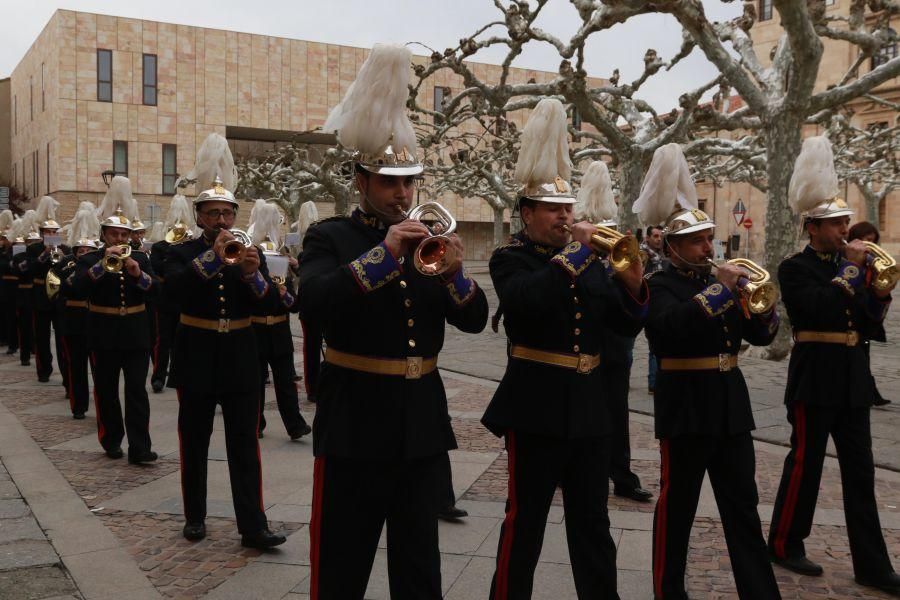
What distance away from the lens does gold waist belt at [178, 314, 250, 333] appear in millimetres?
5730

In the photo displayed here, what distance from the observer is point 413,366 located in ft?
11.6

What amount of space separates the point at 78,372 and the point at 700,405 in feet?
24.6

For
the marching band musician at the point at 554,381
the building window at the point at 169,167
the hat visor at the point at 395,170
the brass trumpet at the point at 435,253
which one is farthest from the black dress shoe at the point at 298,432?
the building window at the point at 169,167

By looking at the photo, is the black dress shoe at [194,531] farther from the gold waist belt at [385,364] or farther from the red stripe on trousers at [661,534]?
the red stripe on trousers at [661,534]

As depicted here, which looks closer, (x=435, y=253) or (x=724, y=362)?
(x=435, y=253)

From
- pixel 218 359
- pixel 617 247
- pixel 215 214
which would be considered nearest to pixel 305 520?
pixel 218 359

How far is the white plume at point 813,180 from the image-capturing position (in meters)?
5.50

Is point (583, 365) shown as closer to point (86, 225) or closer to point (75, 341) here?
point (75, 341)

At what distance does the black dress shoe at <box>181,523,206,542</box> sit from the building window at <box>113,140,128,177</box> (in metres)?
45.3

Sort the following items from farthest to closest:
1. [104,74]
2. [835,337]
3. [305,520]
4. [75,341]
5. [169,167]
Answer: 1. [169,167]
2. [104,74]
3. [75,341]
4. [305,520]
5. [835,337]

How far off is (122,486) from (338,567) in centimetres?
400

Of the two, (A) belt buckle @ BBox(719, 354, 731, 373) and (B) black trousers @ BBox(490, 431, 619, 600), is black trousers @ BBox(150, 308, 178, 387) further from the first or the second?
(A) belt buckle @ BBox(719, 354, 731, 373)

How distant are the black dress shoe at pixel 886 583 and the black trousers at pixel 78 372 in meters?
7.82

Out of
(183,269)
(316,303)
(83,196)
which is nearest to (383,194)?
(316,303)
